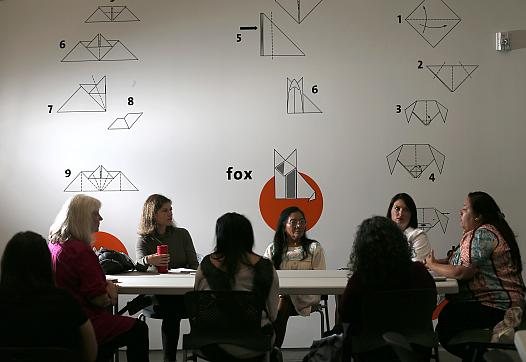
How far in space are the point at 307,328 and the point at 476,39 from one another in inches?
108

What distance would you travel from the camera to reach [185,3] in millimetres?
5758

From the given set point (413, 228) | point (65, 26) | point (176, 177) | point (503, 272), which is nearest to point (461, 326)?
point (503, 272)

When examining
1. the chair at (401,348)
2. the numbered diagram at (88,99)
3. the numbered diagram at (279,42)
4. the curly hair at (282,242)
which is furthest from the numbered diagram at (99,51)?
the chair at (401,348)

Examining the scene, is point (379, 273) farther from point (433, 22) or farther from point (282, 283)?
point (433, 22)

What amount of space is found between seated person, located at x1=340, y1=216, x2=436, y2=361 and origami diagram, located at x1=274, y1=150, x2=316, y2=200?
2337 mm

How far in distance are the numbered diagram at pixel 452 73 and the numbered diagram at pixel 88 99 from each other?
2689 millimetres

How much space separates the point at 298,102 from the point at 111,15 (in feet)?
5.62

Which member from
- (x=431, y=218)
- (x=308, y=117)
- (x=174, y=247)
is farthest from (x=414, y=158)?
(x=174, y=247)

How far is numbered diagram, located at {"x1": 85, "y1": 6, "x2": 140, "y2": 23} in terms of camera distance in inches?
228

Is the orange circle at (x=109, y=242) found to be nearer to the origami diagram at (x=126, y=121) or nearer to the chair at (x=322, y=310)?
the origami diagram at (x=126, y=121)

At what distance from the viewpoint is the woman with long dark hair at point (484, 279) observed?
3.80 meters

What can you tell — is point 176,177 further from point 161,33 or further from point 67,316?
point 67,316

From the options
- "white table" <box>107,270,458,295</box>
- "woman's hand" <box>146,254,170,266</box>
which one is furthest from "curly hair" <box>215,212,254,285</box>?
"woman's hand" <box>146,254,170,266</box>

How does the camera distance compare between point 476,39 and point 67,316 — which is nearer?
point 67,316
